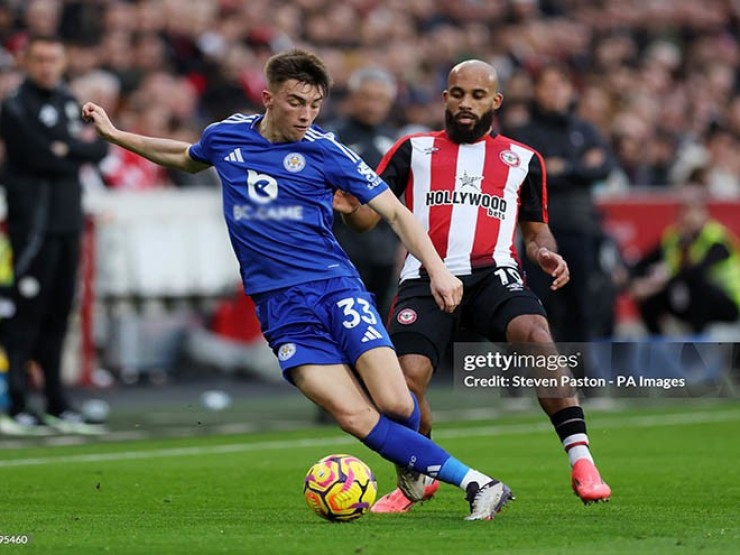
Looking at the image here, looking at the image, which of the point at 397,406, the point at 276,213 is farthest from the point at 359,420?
the point at 276,213

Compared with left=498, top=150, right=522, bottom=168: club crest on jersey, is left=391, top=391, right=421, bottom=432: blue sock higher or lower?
lower

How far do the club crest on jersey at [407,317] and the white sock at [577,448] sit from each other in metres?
0.93

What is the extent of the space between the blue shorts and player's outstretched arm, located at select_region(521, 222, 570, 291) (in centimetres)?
97

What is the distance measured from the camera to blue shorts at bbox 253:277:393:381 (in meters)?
7.55

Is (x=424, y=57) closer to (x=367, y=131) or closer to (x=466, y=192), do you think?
(x=367, y=131)

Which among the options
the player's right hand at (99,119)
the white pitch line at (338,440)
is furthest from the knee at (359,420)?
the white pitch line at (338,440)

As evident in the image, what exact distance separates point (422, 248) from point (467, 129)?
1340mm

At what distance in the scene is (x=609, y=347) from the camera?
10094mm

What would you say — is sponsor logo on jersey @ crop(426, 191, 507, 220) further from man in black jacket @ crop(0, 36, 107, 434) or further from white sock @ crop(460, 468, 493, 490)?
man in black jacket @ crop(0, 36, 107, 434)

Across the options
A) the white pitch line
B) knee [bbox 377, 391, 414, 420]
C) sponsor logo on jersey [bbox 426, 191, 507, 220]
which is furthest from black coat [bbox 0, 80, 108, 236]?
knee [bbox 377, 391, 414, 420]

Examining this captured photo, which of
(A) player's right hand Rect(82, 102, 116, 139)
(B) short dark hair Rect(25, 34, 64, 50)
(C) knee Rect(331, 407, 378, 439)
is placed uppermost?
(B) short dark hair Rect(25, 34, 64, 50)

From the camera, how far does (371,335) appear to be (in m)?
7.54

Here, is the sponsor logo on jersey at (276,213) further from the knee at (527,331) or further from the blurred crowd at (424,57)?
the blurred crowd at (424,57)

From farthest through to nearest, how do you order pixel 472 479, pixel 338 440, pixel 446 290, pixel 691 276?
pixel 691 276
pixel 338 440
pixel 472 479
pixel 446 290
